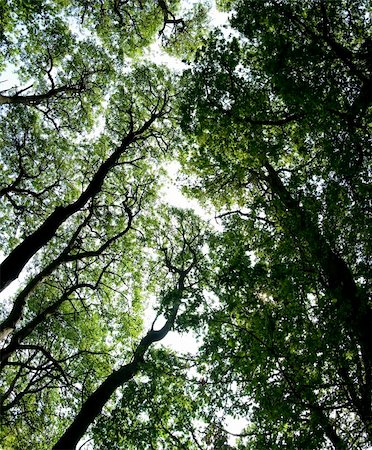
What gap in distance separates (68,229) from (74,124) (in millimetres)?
5228

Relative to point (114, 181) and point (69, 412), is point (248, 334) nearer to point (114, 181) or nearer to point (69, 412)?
point (69, 412)

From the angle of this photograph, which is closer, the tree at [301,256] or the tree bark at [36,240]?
the tree at [301,256]

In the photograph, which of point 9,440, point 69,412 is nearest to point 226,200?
point 69,412

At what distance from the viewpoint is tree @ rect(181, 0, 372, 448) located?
19.8ft

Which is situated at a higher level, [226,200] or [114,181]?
[226,200]

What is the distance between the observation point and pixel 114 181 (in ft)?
56.4

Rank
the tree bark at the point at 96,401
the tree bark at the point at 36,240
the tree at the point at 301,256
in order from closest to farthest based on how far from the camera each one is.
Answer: the tree at the point at 301,256 → the tree bark at the point at 96,401 → the tree bark at the point at 36,240

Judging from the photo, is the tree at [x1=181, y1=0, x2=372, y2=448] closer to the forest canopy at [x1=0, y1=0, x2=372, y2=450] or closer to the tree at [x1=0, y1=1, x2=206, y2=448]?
the forest canopy at [x1=0, y1=0, x2=372, y2=450]

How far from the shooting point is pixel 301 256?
7.19 meters

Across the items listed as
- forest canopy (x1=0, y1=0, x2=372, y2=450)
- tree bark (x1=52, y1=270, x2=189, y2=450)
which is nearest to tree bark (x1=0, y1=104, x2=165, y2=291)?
forest canopy (x1=0, y1=0, x2=372, y2=450)

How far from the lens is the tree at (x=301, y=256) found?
6.05 metres

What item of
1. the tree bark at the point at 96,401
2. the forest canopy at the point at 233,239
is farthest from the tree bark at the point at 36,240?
the tree bark at the point at 96,401

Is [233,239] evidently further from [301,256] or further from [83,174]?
[83,174]

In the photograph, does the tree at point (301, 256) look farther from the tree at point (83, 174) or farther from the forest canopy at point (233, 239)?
the tree at point (83, 174)
